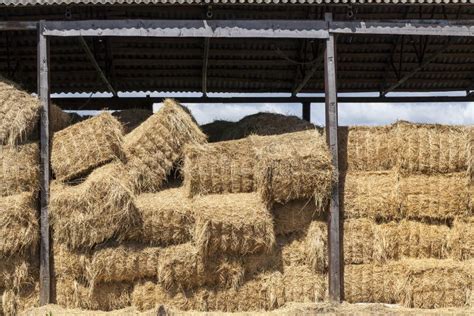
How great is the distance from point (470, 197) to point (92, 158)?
603 centimetres

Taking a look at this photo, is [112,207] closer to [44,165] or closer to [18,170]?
[44,165]

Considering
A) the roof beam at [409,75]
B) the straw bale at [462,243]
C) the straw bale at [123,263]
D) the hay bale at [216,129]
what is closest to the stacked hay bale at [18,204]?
the straw bale at [123,263]

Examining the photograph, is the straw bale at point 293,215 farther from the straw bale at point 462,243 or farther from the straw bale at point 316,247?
the straw bale at point 462,243

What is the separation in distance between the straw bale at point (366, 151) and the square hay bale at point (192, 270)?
2507mm

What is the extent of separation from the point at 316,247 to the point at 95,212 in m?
3.36

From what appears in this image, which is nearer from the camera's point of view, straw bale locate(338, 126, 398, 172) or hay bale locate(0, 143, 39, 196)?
hay bale locate(0, 143, 39, 196)

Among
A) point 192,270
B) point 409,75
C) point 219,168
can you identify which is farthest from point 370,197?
→ point 409,75

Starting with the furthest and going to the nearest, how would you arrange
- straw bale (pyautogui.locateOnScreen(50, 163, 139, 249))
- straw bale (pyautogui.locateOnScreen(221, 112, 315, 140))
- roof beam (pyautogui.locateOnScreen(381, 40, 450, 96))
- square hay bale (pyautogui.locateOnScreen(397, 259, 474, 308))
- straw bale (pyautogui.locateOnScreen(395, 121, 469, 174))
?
roof beam (pyautogui.locateOnScreen(381, 40, 450, 96))
straw bale (pyautogui.locateOnScreen(221, 112, 315, 140))
straw bale (pyautogui.locateOnScreen(395, 121, 469, 174))
square hay bale (pyautogui.locateOnScreen(397, 259, 474, 308))
straw bale (pyautogui.locateOnScreen(50, 163, 139, 249))

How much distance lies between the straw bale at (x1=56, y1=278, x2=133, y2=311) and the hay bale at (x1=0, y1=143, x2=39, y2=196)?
1.50 m

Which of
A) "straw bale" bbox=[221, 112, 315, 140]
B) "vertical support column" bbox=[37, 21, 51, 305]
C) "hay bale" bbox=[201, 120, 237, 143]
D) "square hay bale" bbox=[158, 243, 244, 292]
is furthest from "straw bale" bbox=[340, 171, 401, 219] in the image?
"vertical support column" bbox=[37, 21, 51, 305]

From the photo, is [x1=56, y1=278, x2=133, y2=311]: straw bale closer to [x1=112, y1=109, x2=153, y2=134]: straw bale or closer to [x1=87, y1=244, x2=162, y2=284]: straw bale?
[x1=87, y1=244, x2=162, y2=284]: straw bale

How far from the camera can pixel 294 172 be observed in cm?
931

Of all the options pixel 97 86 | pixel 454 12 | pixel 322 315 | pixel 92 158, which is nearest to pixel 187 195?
pixel 92 158

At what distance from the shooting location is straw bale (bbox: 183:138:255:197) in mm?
9391
